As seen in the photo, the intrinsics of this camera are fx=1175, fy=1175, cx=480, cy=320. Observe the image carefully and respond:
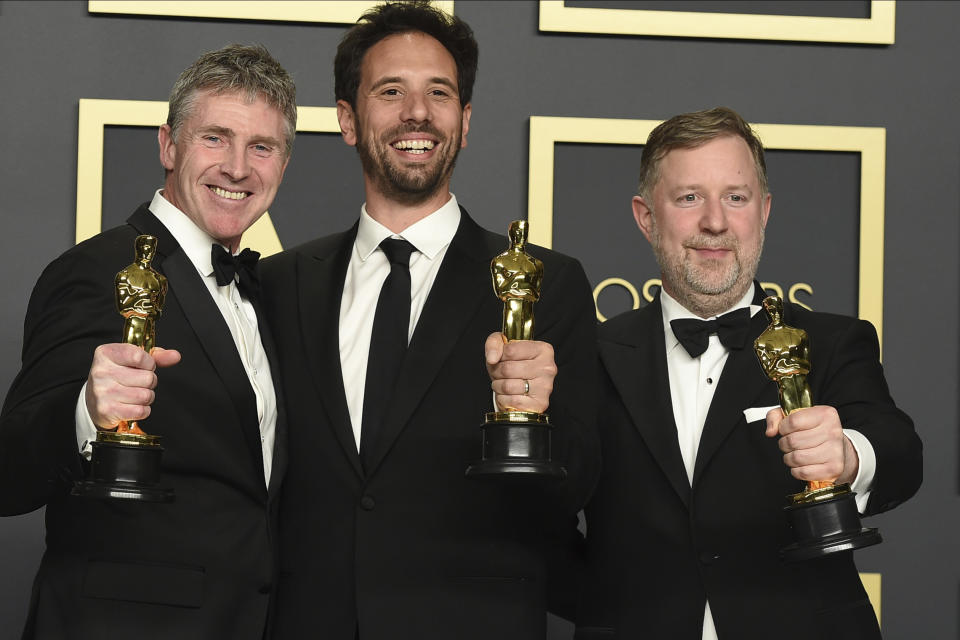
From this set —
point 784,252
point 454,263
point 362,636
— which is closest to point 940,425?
point 784,252

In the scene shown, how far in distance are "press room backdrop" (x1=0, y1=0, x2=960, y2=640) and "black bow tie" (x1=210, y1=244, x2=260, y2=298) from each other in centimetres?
104

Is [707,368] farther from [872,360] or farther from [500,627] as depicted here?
[500,627]

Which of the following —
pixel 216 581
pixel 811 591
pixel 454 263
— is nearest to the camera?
pixel 216 581

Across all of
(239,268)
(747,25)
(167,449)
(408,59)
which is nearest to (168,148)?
(239,268)

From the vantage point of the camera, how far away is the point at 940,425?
3559 millimetres

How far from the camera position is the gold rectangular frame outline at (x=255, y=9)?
351 centimetres

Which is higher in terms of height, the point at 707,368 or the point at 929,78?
the point at 929,78

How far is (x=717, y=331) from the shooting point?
253 centimetres

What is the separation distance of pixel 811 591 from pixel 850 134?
1.74 meters

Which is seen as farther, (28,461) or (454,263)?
(454,263)

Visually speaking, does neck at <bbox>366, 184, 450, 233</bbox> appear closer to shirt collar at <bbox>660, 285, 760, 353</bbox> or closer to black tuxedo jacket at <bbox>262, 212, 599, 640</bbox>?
black tuxedo jacket at <bbox>262, 212, 599, 640</bbox>

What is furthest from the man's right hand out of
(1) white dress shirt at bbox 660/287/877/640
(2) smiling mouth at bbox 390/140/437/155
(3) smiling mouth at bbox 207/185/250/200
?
(1) white dress shirt at bbox 660/287/877/640

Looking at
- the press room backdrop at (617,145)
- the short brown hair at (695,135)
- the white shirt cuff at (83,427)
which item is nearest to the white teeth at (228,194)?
the white shirt cuff at (83,427)

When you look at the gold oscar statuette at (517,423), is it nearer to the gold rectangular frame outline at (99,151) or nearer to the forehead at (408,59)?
the forehead at (408,59)
